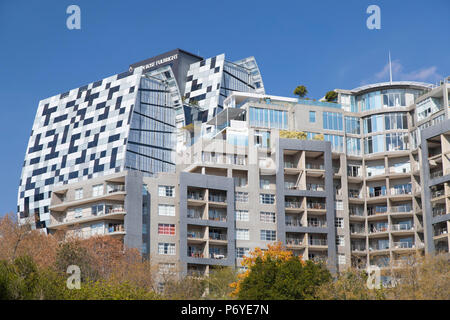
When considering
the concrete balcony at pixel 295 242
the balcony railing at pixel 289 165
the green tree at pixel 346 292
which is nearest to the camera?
the green tree at pixel 346 292

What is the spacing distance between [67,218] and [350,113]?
48.3 meters

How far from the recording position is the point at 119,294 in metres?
79.4

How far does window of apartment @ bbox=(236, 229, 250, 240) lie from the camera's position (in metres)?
122

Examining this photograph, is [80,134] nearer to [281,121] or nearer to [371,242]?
[281,121]

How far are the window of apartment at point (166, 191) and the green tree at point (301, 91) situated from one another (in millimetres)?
29228

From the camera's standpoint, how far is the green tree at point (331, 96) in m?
140

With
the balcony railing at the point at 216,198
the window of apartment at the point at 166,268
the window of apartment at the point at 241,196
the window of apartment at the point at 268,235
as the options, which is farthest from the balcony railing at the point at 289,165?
the window of apartment at the point at 166,268

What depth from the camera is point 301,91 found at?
138375 mm

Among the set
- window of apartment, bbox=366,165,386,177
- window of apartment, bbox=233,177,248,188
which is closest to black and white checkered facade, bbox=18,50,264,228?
window of apartment, bbox=233,177,248,188

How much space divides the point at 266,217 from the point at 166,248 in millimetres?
15755

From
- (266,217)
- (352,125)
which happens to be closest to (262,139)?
(266,217)

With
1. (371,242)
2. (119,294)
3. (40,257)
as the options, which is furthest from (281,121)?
(119,294)

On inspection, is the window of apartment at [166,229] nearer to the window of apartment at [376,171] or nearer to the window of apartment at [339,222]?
the window of apartment at [339,222]
